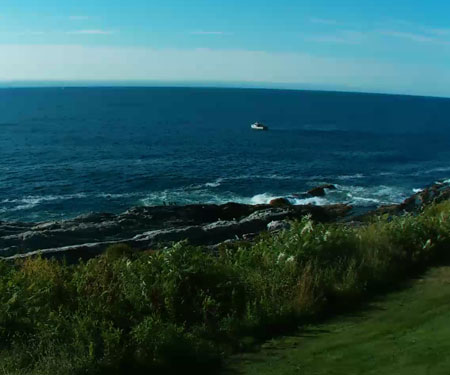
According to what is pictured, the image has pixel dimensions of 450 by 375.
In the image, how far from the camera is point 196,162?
233 feet

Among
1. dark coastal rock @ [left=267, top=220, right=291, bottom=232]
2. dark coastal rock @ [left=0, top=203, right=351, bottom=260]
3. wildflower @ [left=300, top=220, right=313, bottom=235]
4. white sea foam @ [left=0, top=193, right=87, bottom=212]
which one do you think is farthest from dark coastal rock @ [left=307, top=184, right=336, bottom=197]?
wildflower @ [left=300, top=220, right=313, bottom=235]

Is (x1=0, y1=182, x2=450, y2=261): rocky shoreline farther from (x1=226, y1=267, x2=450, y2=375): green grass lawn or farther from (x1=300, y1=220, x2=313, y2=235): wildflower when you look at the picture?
(x1=226, y1=267, x2=450, y2=375): green grass lawn

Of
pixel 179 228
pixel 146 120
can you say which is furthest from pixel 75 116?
pixel 179 228

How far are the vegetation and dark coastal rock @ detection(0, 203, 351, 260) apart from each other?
875 inches

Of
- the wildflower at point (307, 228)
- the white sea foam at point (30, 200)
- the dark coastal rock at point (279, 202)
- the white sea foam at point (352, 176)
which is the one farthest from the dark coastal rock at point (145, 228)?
the wildflower at point (307, 228)

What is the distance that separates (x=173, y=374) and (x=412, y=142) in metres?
99.0

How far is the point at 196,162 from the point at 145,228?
106 feet

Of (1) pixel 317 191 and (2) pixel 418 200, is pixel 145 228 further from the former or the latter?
(2) pixel 418 200

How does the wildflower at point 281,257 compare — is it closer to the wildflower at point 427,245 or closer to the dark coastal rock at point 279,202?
the wildflower at point 427,245

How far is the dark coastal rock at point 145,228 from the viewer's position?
33.7 metres

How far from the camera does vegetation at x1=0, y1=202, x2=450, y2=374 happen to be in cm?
767

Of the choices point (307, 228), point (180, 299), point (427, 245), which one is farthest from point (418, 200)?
point (180, 299)

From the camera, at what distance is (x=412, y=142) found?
98.9 metres

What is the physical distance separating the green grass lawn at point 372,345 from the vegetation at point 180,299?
1.54 feet
